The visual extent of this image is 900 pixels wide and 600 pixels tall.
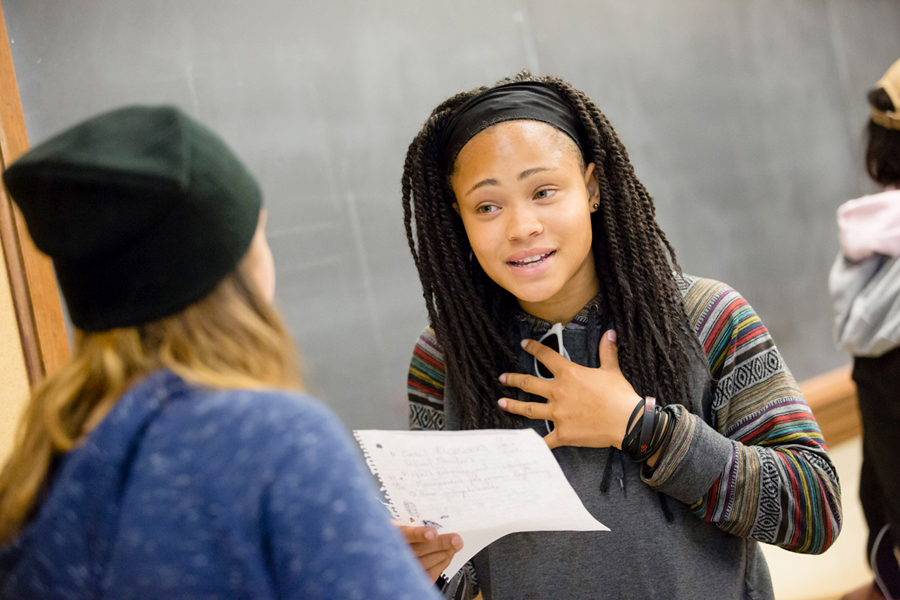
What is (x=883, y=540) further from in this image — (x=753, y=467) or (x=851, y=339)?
(x=753, y=467)

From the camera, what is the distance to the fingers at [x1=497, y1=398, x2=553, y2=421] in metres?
1.11

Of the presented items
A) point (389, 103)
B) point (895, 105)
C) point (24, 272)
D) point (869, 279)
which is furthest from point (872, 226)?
point (24, 272)

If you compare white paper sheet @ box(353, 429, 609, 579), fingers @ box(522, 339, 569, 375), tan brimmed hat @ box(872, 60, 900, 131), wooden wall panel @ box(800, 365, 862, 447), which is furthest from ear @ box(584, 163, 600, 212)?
wooden wall panel @ box(800, 365, 862, 447)

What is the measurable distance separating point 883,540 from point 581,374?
147 cm

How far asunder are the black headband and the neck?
0.71 ft

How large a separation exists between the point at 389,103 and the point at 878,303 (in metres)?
1.40

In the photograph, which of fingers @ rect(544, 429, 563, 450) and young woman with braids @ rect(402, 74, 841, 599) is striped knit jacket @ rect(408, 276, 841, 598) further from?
fingers @ rect(544, 429, 563, 450)

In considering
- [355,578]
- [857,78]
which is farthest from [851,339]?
[857,78]

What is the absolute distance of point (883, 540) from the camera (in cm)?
199

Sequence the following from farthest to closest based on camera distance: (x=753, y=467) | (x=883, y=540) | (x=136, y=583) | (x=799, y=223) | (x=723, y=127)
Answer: (x=799, y=223) < (x=723, y=127) < (x=883, y=540) < (x=753, y=467) < (x=136, y=583)

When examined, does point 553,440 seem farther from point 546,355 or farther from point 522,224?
point 522,224

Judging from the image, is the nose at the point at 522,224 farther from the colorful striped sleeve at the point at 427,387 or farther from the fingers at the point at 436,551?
the fingers at the point at 436,551

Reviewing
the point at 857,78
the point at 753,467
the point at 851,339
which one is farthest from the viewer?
the point at 857,78

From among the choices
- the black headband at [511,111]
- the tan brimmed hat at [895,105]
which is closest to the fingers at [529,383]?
the black headband at [511,111]
